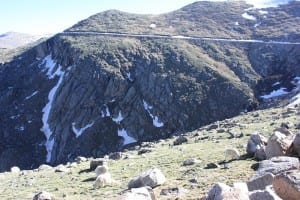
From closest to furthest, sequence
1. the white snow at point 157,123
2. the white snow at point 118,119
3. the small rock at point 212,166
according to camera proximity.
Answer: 1. the small rock at point 212,166
2. the white snow at point 157,123
3. the white snow at point 118,119

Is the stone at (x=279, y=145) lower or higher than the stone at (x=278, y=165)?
lower

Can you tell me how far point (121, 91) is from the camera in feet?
327

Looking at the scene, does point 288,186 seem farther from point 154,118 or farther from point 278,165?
point 154,118

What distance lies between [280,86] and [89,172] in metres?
81.7

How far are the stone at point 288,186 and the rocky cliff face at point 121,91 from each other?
246 feet

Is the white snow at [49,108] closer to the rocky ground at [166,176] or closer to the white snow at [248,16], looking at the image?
Answer: the white snow at [248,16]

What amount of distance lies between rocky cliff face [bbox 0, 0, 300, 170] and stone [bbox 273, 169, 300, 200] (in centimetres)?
7507

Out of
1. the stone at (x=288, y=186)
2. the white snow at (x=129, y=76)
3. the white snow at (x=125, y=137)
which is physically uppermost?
the stone at (x=288, y=186)

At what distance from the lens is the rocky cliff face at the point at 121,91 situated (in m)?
91.3

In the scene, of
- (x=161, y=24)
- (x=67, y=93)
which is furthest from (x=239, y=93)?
(x=161, y=24)

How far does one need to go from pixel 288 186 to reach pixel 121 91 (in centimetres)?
9006

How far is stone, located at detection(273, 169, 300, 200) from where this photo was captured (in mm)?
→ 10062

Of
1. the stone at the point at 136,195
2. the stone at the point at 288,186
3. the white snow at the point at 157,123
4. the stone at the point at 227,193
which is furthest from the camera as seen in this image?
the white snow at the point at 157,123

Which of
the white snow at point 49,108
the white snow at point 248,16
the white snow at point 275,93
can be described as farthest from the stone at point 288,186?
the white snow at point 248,16
